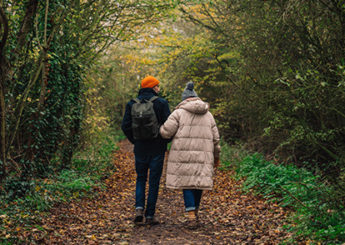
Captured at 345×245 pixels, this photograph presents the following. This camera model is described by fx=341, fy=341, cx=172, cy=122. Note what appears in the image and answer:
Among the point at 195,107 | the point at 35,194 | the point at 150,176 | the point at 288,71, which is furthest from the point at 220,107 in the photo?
the point at 35,194

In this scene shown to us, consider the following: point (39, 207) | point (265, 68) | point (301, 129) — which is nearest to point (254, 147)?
point (265, 68)

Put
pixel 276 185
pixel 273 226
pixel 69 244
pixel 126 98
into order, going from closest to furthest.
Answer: pixel 69 244 → pixel 273 226 → pixel 276 185 → pixel 126 98

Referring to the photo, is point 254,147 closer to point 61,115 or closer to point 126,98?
point 61,115

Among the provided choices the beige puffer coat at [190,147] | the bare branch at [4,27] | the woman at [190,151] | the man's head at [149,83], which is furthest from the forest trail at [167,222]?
the bare branch at [4,27]

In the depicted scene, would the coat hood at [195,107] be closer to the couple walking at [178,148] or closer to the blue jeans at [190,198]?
the couple walking at [178,148]

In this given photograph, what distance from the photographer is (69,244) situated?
4.54 meters

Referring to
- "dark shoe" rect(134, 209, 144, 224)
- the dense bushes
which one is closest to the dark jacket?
"dark shoe" rect(134, 209, 144, 224)

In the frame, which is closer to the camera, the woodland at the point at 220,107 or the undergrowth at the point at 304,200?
the undergrowth at the point at 304,200

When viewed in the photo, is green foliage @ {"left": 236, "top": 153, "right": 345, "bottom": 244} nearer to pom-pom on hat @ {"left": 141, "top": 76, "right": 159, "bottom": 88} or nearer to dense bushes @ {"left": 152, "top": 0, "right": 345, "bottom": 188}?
dense bushes @ {"left": 152, "top": 0, "right": 345, "bottom": 188}

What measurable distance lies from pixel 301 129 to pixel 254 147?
4.82m

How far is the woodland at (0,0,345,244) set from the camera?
17.1ft

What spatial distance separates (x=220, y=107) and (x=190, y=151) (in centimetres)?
819

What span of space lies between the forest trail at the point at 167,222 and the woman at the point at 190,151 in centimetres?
50

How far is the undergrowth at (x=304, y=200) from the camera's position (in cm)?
393
